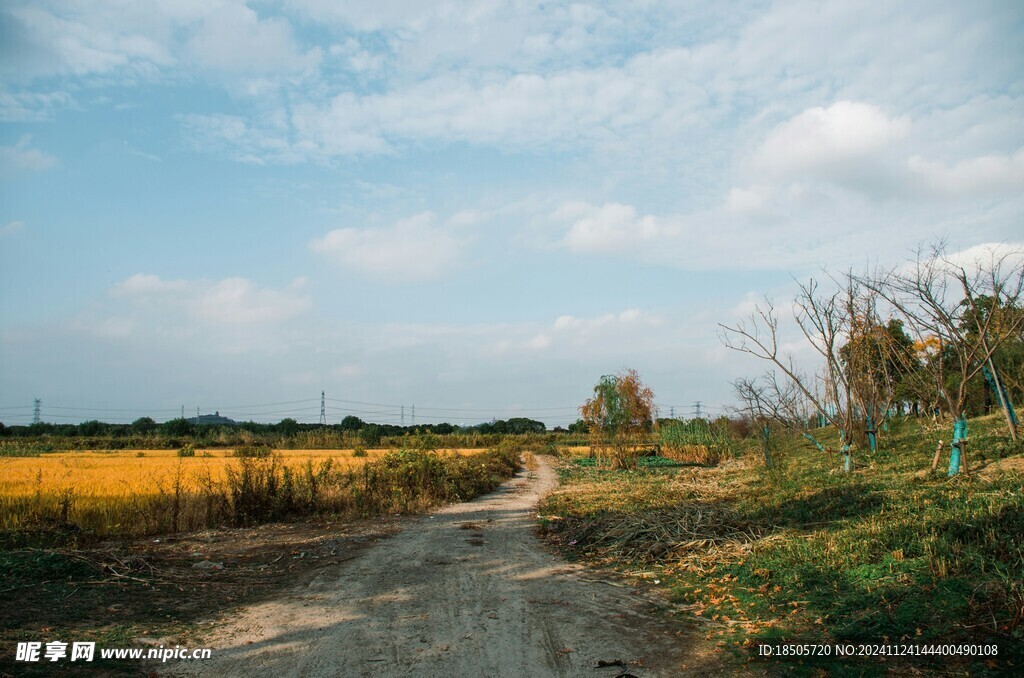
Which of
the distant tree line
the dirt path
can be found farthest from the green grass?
the distant tree line

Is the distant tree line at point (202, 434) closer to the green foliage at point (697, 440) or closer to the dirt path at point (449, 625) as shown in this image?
the green foliage at point (697, 440)

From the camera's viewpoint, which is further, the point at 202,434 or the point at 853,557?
the point at 202,434

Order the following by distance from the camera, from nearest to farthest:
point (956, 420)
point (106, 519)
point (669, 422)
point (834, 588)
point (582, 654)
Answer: point (582, 654) → point (834, 588) → point (956, 420) → point (106, 519) → point (669, 422)

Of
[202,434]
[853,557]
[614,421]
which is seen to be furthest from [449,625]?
[202,434]

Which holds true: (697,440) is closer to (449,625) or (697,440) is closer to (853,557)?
(853,557)

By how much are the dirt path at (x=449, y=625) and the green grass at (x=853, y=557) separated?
0.85 metres

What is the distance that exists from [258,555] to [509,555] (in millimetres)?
4013

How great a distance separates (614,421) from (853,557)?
24.0 metres

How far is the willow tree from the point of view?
29.9 metres

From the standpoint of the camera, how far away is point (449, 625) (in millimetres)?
5977

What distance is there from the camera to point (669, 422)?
116 feet

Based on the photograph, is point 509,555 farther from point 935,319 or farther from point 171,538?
point 935,319

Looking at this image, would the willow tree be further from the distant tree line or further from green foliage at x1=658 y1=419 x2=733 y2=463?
the distant tree line

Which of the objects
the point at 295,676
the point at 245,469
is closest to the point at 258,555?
the point at 245,469
